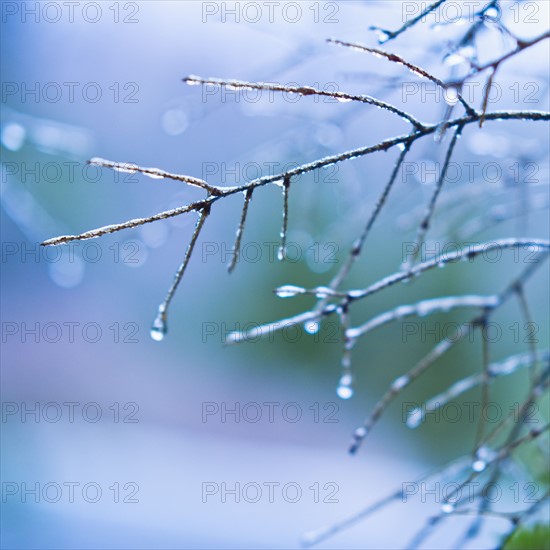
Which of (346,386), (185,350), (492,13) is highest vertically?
(185,350)

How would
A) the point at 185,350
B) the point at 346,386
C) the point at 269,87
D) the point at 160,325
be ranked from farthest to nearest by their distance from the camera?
the point at 185,350 → the point at 346,386 → the point at 160,325 → the point at 269,87

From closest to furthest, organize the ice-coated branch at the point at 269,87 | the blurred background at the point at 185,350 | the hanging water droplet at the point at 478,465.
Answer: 1. the ice-coated branch at the point at 269,87
2. the hanging water droplet at the point at 478,465
3. the blurred background at the point at 185,350

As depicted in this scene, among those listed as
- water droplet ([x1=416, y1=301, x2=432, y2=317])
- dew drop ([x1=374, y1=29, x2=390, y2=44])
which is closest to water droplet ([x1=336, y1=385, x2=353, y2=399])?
water droplet ([x1=416, y1=301, x2=432, y2=317])

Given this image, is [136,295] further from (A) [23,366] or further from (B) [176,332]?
(A) [23,366]

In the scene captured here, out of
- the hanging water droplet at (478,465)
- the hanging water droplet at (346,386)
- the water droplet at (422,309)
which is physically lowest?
the hanging water droplet at (478,465)

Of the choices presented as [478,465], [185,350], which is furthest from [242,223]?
[185,350]

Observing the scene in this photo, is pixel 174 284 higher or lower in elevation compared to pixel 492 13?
lower

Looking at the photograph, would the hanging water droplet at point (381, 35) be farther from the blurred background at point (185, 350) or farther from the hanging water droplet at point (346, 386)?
the blurred background at point (185, 350)

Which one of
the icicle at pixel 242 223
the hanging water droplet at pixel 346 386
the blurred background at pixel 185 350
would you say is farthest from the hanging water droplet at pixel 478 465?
the blurred background at pixel 185 350

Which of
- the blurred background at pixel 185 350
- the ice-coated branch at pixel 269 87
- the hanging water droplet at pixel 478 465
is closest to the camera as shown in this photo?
→ the ice-coated branch at pixel 269 87

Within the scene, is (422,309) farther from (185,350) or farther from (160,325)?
(185,350)

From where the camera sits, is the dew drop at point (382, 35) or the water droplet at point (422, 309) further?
the water droplet at point (422, 309)

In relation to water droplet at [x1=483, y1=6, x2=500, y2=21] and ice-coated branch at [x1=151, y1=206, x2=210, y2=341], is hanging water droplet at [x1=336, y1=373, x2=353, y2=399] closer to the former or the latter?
ice-coated branch at [x1=151, y1=206, x2=210, y2=341]
